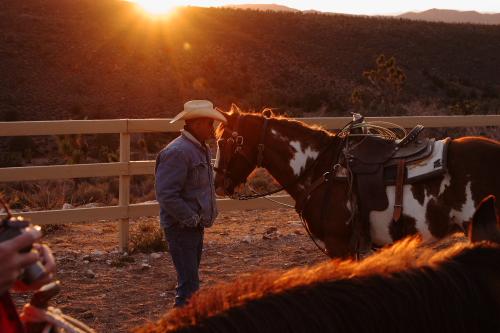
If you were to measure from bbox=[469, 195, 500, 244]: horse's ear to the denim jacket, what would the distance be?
9.50 feet

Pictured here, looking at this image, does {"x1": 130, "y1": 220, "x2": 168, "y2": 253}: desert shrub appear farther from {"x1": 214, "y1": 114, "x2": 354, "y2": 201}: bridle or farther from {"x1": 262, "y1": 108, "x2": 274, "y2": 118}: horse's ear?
{"x1": 262, "y1": 108, "x2": 274, "y2": 118}: horse's ear

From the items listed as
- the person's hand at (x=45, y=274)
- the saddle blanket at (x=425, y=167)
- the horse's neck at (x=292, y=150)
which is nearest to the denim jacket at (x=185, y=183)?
the horse's neck at (x=292, y=150)

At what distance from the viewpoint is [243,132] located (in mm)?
5848

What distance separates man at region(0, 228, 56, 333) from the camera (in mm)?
1442

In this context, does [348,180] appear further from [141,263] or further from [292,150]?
[141,263]

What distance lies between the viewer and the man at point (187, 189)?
188 inches

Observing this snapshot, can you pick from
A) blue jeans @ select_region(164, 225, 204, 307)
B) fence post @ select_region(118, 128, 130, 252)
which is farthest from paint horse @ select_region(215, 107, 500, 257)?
fence post @ select_region(118, 128, 130, 252)

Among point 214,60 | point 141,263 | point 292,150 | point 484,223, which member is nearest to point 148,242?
point 141,263

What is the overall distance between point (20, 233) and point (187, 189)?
343 cm

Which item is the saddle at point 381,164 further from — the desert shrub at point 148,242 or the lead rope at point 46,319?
the lead rope at point 46,319

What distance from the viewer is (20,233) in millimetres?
1489

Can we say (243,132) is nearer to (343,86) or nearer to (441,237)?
(441,237)

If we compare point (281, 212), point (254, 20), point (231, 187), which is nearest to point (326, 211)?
point (231, 187)

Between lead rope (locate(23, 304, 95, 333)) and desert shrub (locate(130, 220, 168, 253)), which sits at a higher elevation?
lead rope (locate(23, 304, 95, 333))
